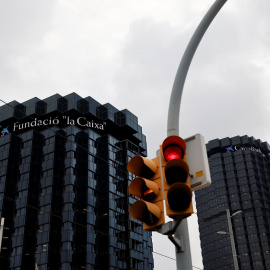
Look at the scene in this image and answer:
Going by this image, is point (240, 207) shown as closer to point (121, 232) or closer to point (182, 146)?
point (121, 232)

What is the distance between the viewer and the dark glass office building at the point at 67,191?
266 feet

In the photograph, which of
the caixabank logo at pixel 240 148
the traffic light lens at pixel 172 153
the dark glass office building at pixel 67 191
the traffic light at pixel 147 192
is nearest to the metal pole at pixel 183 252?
the traffic light at pixel 147 192

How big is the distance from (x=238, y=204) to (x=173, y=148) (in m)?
175

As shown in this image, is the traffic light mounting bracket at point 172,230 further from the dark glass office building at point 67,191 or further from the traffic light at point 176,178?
the dark glass office building at point 67,191

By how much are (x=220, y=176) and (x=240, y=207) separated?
49.6 ft

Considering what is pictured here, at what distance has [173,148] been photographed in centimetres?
609

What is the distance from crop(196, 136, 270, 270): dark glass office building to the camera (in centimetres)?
16388

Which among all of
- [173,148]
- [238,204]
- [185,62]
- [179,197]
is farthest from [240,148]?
[179,197]

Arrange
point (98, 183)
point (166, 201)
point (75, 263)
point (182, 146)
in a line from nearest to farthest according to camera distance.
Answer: point (166, 201) → point (182, 146) → point (75, 263) → point (98, 183)

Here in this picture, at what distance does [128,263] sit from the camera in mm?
86500

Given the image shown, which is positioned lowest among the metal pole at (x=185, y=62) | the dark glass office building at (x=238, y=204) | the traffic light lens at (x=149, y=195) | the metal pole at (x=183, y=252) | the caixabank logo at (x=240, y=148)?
the metal pole at (x=183, y=252)

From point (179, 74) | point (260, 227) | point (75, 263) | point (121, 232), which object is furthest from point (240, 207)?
point (179, 74)

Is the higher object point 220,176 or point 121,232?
point 220,176

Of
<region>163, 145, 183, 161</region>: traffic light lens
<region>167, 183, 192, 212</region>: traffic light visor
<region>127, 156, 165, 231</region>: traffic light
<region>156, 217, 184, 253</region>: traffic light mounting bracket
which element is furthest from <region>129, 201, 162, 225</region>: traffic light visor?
<region>163, 145, 183, 161</region>: traffic light lens
